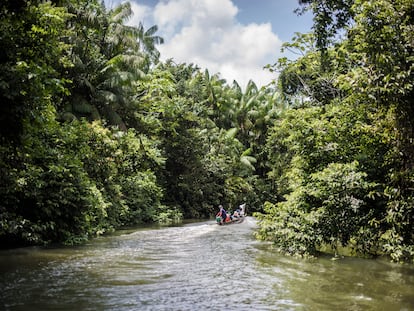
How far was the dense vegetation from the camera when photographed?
26.6 ft

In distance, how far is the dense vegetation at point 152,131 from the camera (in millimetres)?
8117

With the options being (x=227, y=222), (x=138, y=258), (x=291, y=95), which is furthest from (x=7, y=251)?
(x=291, y=95)

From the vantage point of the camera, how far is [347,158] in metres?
12.7

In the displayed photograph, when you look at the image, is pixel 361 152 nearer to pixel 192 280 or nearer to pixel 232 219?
pixel 192 280

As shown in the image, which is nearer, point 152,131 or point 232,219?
point 232,219

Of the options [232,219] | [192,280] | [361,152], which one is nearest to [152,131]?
[232,219]

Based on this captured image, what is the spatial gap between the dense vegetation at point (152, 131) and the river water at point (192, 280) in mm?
1012

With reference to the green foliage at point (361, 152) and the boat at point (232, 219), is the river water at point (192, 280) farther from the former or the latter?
the boat at point (232, 219)

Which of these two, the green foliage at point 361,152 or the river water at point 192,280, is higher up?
the green foliage at point 361,152

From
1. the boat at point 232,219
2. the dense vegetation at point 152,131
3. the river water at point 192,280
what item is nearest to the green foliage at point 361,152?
the dense vegetation at point 152,131

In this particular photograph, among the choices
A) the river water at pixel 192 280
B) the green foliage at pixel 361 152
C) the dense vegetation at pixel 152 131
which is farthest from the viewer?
the green foliage at pixel 361 152

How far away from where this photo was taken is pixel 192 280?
8.80 m

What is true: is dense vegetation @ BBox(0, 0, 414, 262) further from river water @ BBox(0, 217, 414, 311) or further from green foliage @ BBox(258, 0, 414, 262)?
river water @ BBox(0, 217, 414, 311)

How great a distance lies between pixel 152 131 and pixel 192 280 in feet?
66.0
